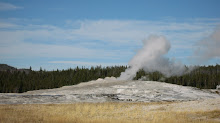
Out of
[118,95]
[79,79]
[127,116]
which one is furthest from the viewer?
[79,79]

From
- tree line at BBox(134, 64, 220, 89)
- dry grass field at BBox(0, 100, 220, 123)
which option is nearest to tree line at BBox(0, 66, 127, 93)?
tree line at BBox(134, 64, 220, 89)

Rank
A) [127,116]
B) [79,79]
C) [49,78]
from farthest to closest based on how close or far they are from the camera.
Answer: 1. [49,78]
2. [79,79]
3. [127,116]

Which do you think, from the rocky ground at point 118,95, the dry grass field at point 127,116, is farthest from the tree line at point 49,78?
the dry grass field at point 127,116

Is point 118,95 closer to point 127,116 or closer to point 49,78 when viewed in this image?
point 127,116

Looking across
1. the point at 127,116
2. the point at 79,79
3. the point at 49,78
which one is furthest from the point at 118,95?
the point at 49,78

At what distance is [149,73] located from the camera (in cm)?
11075

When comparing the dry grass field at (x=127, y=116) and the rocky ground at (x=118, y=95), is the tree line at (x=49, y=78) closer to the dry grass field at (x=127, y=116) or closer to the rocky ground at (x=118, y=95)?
the rocky ground at (x=118, y=95)

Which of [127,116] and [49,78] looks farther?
[49,78]

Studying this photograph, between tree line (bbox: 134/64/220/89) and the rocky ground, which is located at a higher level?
tree line (bbox: 134/64/220/89)

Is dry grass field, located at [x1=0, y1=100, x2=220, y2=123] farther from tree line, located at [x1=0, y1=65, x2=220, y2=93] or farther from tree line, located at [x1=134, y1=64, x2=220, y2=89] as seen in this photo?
tree line, located at [x1=134, y1=64, x2=220, y2=89]

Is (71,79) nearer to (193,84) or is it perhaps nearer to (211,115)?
(193,84)

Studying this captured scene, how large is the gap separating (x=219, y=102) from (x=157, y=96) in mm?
22298

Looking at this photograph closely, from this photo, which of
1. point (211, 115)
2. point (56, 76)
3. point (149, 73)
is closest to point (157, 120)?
point (211, 115)

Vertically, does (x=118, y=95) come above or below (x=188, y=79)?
below
